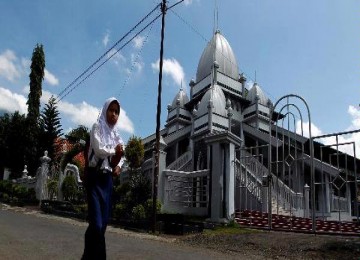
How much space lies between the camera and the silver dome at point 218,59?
34916 mm

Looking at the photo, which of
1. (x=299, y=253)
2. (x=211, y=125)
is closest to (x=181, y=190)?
(x=299, y=253)

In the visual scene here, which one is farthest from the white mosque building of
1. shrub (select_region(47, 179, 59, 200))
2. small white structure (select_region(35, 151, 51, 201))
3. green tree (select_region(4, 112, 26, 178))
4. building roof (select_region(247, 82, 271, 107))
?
green tree (select_region(4, 112, 26, 178))

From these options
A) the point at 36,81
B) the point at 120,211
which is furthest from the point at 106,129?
the point at 36,81

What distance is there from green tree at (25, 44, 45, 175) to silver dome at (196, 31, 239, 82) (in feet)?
49.4

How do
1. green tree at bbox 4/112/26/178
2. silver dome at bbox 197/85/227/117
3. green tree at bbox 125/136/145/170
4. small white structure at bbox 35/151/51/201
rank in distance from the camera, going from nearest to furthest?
green tree at bbox 125/136/145/170
small white structure at bbox 35/151/51/201
silver dome at bbox 197/85/227/117
green tree at bbox 4/112/26/178

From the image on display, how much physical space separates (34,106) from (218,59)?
1751cm

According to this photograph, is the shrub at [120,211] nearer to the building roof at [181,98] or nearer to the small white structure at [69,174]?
the small white structure at [69,174]

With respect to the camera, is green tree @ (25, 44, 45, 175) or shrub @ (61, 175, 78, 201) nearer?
shrub @ (61, 175, 78, 201)

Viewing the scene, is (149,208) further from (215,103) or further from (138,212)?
(215,103)

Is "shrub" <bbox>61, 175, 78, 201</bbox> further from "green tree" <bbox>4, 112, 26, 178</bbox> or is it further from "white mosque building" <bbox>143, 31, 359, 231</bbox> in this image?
"green tree" <bbox>4, 112, 26, 178</bbox>

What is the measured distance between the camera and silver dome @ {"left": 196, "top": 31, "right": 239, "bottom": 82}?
1375 inches

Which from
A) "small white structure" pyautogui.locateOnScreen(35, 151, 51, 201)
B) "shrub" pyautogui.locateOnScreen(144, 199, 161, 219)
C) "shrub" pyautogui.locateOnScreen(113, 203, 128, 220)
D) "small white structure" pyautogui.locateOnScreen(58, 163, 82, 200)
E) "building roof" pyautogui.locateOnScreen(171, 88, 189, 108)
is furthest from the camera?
"building roof" pyautogui.locateOnScreen(171, 88, 189, 108)

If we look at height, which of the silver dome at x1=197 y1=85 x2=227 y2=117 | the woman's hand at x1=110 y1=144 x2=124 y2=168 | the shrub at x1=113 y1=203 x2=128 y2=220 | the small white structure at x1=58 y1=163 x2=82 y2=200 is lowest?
the shrub at x1=113 y1=203 x2=128 y2=220

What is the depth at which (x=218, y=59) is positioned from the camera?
3512cm
